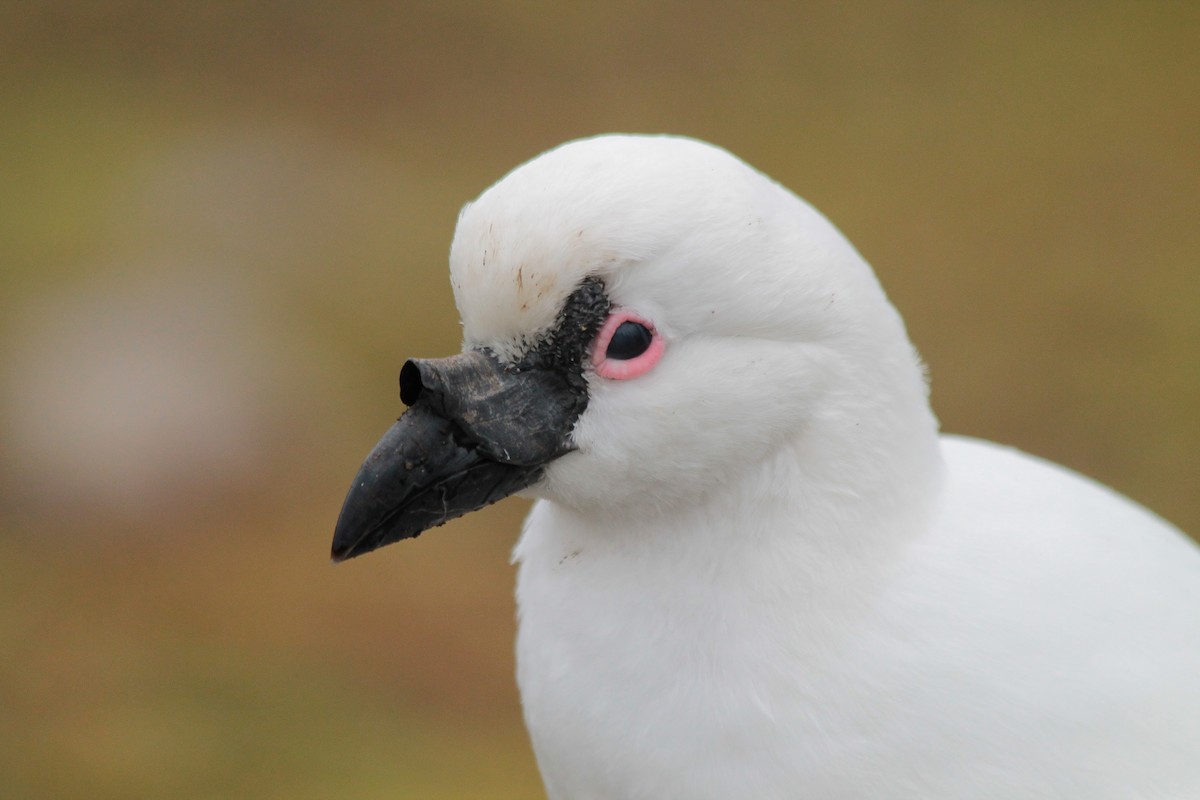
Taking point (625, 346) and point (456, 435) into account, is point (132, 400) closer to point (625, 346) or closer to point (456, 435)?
point (456, 435)

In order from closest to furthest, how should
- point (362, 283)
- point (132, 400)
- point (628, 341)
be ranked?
point (628, 341)
point (132, 400)
point (362, 283)

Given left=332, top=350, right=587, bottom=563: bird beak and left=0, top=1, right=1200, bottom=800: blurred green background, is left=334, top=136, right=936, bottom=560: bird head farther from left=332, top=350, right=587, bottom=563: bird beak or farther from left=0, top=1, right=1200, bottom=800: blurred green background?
left=0, top=1, right=1200, bottom=800: blurred green background

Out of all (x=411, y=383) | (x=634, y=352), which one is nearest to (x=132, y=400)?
(x=411, y=383)

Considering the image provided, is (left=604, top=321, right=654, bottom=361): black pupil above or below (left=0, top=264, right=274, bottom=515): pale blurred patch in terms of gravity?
below

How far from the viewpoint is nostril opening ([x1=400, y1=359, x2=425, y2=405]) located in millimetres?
1304

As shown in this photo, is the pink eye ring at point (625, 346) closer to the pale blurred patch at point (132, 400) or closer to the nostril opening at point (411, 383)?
the nostril opening at point (411, 383)

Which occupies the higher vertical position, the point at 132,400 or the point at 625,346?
the point at 132,400

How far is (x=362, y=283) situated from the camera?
4.12 meters

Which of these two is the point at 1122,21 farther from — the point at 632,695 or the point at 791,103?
the point at 632,695

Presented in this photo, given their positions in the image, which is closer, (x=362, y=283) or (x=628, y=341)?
(x=628, y=341)

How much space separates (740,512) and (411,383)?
0.38 m

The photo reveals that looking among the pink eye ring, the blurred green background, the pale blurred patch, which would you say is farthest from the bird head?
the pale blurred patch

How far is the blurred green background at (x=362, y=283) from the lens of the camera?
10.2ft

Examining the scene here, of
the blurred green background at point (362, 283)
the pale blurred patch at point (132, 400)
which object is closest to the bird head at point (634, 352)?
the blurred green background at point (362, 283)
